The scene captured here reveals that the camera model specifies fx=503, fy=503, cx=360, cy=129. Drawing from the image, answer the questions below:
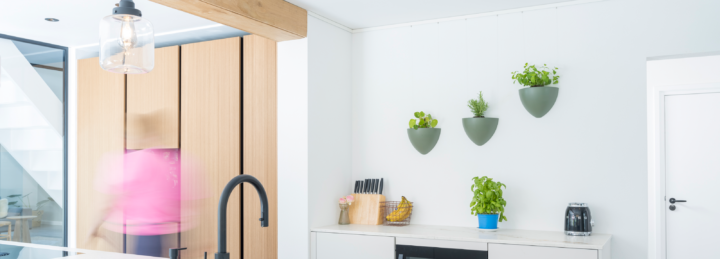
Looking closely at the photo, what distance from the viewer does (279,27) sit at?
3.04m

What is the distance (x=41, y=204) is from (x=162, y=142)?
1281 mm

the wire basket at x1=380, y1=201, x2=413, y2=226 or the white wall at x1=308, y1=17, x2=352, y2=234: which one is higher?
the white wall at x1=308, y1=17, x2=352, y2=234

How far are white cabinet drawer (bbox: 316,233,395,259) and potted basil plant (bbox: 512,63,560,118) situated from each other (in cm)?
119

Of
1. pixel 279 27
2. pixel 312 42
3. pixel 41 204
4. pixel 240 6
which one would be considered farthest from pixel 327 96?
pixel 41 204

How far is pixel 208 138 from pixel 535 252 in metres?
2.30

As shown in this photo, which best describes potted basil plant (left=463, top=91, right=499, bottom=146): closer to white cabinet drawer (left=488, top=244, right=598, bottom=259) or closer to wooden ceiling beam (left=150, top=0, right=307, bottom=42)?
white cabinet drawer (left=488, top=244, right=598, bottom=259)

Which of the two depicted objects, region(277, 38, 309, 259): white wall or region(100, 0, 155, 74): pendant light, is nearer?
region(100, 0, 155, 74): pendant light

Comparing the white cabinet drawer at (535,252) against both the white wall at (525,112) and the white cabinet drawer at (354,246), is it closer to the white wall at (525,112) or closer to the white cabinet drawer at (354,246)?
the white wall at (525,112)

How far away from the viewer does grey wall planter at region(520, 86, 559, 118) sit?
10.1ft

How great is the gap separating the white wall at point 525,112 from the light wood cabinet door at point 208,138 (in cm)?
90

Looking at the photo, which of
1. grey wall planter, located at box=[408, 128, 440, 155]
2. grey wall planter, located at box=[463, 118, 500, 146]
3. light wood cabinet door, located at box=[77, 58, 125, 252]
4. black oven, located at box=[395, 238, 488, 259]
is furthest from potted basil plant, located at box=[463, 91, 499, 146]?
light wood cabinet door, located at box=[77, 58, 125, 252]

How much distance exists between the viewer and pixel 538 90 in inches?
121

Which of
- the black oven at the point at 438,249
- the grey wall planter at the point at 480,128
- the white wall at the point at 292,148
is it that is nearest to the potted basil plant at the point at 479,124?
the grey wall planter at the point at 480,128

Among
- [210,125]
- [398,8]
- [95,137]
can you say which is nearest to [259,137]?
[210,125]
